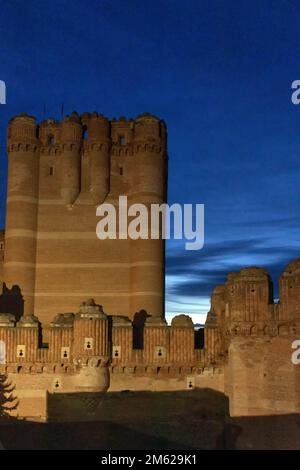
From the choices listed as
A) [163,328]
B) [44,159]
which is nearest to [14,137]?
[44,159]

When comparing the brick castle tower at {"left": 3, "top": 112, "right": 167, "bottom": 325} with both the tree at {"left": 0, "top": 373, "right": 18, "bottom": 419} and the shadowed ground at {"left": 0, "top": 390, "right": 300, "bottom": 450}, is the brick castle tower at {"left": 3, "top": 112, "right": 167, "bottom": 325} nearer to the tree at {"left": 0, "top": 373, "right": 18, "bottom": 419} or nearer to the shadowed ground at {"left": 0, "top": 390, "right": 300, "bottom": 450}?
the shadowed ground at {"left": 0, "top": 390, "right": 300, "bottom": 450}

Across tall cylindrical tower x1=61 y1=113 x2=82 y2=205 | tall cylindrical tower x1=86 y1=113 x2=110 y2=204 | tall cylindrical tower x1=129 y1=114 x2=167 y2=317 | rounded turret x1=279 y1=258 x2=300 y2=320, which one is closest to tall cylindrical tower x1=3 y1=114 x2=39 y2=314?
tall cylindrical tower x1=61 y1=113 x2=82 y2=205

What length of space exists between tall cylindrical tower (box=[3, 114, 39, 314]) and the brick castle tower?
0.06 m

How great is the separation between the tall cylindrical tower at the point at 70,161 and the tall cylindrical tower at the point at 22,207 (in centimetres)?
168

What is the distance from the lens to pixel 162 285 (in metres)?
36.7

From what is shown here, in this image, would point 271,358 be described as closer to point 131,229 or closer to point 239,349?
point 239,349

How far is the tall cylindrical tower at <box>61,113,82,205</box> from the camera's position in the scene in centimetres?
3716

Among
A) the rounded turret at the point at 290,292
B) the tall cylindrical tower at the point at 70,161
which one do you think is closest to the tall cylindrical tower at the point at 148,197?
the tall cylindrical tower at the point at 70,161

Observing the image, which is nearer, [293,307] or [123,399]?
[293,307]

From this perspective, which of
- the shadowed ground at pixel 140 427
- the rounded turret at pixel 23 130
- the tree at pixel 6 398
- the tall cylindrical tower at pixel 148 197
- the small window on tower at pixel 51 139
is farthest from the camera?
the small window on tower at pixel 51 139

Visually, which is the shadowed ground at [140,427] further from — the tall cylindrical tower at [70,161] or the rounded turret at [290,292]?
the tall cylindrical tower at [70,161]

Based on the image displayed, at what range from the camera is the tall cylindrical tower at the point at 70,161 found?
1463 inches

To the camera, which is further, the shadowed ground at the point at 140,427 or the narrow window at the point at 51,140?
the narrow window at the point at 51,140
